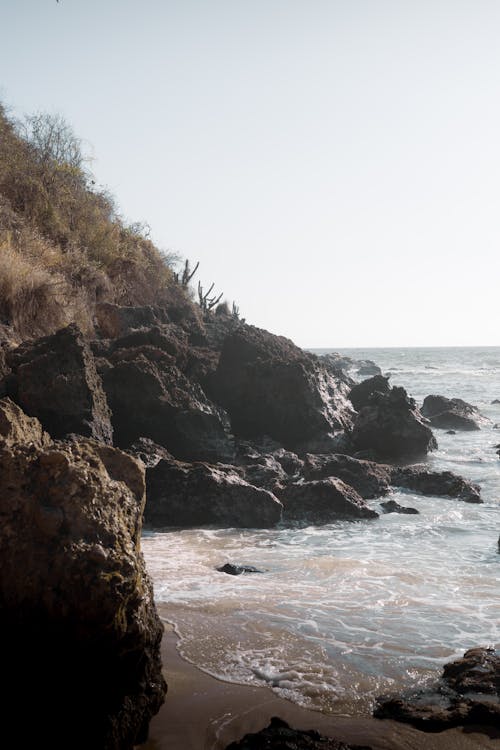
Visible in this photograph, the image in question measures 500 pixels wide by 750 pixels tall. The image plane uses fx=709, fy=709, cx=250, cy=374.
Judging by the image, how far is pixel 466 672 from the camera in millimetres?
4719

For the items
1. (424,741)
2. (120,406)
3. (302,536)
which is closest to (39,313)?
(120,406)

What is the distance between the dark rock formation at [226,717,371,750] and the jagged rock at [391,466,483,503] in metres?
9.33

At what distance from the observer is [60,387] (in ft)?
32.4

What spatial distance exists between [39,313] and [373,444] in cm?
791

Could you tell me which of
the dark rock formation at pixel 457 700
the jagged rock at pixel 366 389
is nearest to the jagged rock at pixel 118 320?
the jagged rock at pixel 366 389

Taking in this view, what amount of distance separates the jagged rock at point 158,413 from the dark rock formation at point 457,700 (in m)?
7.74

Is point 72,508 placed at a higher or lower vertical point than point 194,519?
higher

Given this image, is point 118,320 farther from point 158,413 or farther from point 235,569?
point 235,569

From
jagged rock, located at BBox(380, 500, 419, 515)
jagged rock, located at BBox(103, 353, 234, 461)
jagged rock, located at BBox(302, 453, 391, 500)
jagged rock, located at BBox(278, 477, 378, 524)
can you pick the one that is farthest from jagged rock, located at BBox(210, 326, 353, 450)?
jagged rock, located at BBox(278, 477, 378, 524)

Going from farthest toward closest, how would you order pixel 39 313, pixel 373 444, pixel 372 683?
pixel 373 444
pixel 39 313
pixel 372 683

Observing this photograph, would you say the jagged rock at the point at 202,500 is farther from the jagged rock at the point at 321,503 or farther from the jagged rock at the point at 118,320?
the jagged rock at the point at 118,320

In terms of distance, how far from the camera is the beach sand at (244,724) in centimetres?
382

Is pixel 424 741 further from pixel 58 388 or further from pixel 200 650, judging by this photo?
pixel 58 388

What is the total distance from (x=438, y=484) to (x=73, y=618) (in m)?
10.5
